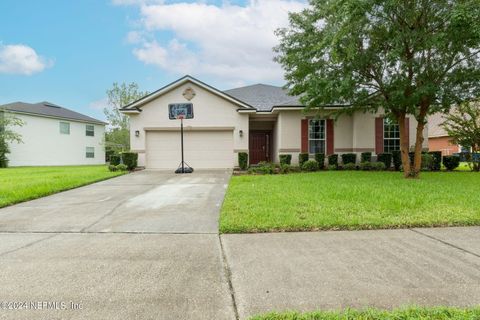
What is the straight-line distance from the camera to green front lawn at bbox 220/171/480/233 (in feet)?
14.9

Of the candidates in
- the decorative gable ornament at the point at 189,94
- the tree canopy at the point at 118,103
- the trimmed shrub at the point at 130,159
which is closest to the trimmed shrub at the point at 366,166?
the decorative gable ornament at the point at 189,94

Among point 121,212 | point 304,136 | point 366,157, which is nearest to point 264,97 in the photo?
point 304,136

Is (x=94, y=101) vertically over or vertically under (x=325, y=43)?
over

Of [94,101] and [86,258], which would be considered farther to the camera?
[94,101]

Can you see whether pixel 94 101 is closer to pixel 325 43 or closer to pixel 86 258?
pixel 325 43

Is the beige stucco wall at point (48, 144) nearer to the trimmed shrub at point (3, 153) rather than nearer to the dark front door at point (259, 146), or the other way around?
the trimmed shrub at point (3, 153)

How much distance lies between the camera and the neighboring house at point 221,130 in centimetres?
1504

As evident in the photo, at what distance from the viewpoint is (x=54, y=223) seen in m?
4.90

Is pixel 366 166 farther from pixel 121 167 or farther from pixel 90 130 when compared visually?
pixel 90 130

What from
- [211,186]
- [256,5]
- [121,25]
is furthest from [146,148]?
[256,5]

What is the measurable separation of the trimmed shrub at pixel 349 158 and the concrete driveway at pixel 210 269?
417 inches

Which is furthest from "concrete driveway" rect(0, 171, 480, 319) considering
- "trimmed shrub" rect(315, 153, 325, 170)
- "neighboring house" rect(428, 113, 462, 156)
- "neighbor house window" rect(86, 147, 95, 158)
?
"neighboring house" rect(428, 113, 462, 156)

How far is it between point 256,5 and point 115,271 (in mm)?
13038

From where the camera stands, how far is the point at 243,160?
14.5 meters
